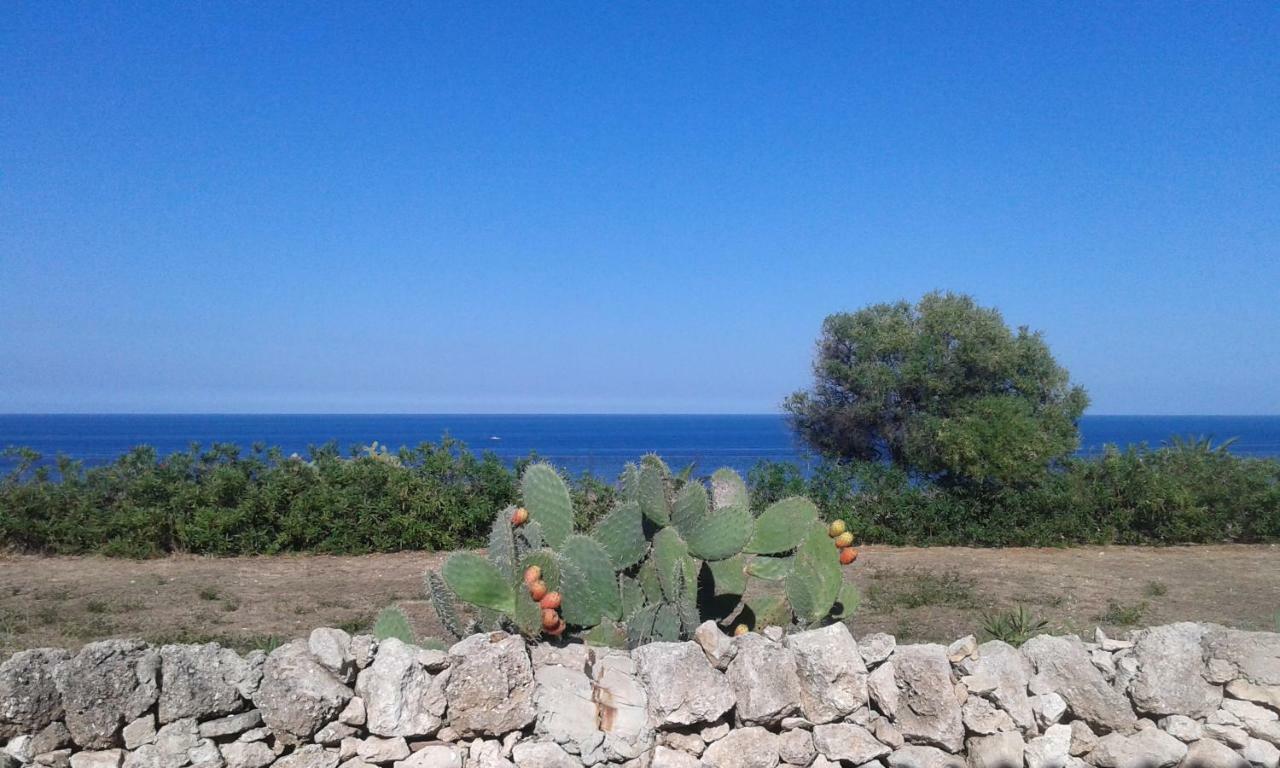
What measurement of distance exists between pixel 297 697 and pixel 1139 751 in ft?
10.9

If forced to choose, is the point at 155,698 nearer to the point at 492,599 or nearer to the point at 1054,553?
the point at 492,599

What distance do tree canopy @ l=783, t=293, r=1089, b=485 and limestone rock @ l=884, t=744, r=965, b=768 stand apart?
1073cm

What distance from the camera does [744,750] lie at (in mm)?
3971

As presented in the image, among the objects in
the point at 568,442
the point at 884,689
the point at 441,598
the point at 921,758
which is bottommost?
the point at 568,442

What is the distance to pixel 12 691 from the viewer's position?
3555 mm

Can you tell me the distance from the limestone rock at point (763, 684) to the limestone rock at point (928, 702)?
0.44m

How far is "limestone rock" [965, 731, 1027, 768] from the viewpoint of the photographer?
3.97 m

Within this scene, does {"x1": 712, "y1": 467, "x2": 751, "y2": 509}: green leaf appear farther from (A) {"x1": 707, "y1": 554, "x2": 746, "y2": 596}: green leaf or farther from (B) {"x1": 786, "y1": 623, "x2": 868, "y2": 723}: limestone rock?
(B) {"x1": 786, "y1": 623, "x2": 868, "y2": 723}: limestone rock

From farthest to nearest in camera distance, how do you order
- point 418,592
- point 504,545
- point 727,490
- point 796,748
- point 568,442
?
point 568,442, point 418,592, point 727,490, point 504,545, point 796,748

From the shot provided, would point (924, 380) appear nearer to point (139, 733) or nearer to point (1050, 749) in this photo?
point (1050, 749)

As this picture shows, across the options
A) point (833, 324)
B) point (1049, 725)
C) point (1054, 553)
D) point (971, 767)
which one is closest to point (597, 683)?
point (971, 767)

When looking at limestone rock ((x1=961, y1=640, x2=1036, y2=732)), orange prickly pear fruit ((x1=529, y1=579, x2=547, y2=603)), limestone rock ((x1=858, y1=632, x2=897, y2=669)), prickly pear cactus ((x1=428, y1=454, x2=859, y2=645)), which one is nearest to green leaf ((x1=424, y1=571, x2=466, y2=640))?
prickly pear cactus ((x1=428, y1=454, x2=859, y2=645))

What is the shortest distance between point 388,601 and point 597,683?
508 cm

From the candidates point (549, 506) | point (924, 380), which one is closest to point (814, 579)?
point (549, 506)
